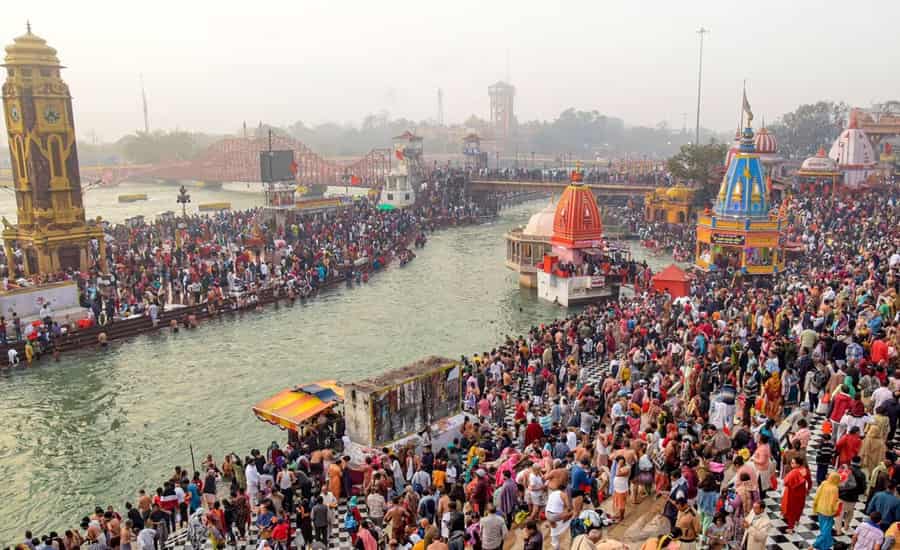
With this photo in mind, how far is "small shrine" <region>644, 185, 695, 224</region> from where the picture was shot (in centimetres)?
4669

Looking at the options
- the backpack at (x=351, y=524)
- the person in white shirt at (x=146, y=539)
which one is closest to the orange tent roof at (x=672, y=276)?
the backpack at (x=351, y=524)

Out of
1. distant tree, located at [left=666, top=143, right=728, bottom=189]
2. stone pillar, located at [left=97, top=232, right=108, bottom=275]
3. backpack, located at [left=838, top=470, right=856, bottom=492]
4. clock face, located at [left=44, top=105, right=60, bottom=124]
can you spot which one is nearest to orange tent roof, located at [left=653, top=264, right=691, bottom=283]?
backpack, located at [left=838, top=470, right=856, bottom=492]

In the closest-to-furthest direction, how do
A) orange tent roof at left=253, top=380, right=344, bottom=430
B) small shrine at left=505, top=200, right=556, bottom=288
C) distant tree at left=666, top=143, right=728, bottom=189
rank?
orange tent roof at left=253, top=380, right=344, bottom=430, small shrine at left=505, top=200, right=556, bottom=288, distant tree at left=666, top=143, right=728, bottom=189

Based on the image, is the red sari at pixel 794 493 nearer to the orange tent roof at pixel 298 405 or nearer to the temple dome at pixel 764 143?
the orange tent roof at pixel 298 405

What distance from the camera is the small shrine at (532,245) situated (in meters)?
31.9

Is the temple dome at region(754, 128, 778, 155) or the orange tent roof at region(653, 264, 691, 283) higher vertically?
the temple dome at region(754, 128, 778, 155)

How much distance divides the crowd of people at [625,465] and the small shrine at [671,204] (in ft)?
97.7

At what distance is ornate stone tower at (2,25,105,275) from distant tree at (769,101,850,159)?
251 feet

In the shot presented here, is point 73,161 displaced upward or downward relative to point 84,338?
upward

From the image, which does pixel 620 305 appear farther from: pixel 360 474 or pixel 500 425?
pixel 360 474

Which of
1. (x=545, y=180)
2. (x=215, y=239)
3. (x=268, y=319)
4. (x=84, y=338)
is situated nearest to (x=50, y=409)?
(x=84, y=338)

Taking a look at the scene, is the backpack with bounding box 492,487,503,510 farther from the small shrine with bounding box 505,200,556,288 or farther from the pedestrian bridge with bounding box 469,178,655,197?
the pedestrian bridge with bounding box 469,178,655,197

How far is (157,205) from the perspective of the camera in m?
88.6

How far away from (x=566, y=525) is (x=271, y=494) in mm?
4491
